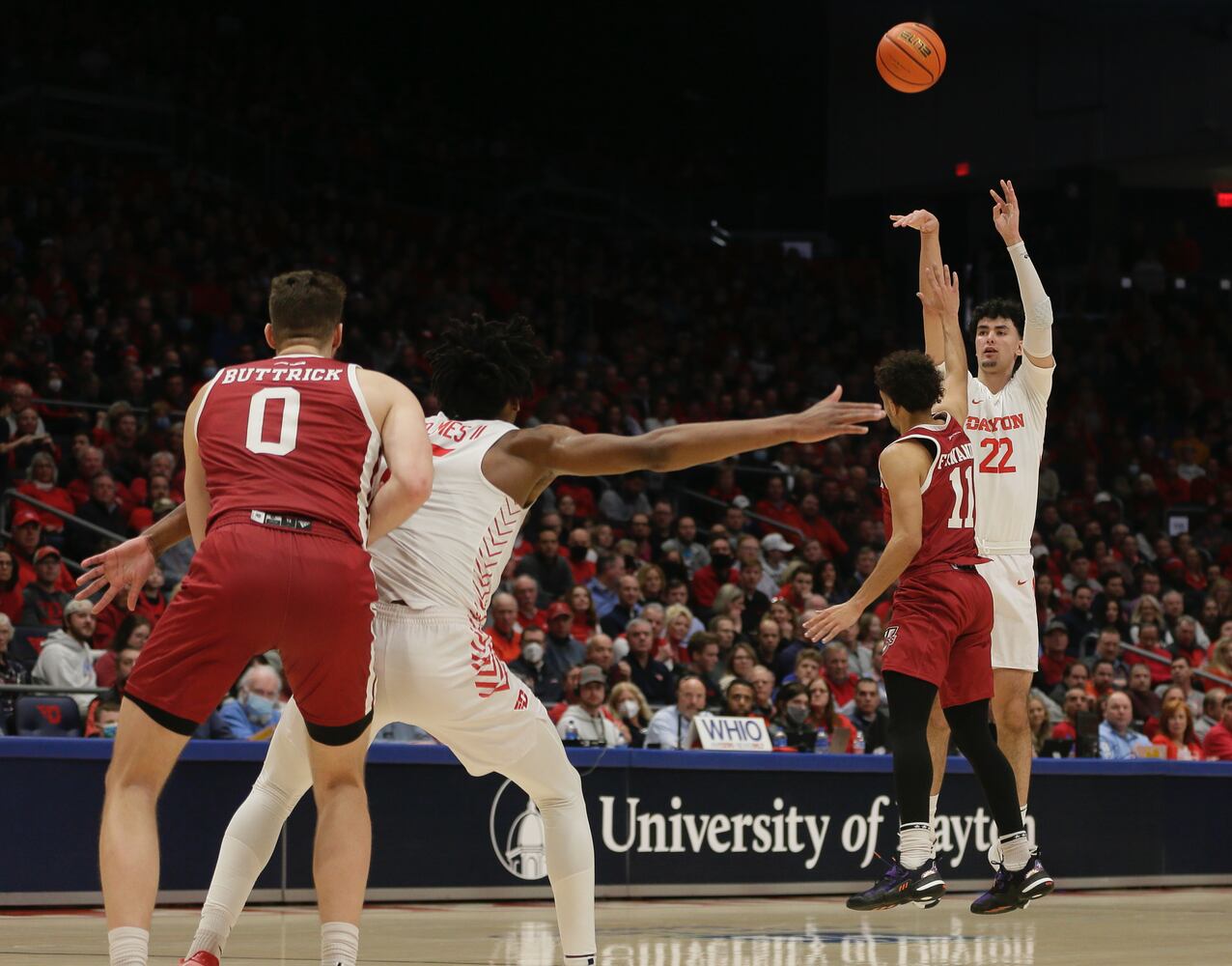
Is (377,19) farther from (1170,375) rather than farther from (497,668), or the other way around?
(497,668)

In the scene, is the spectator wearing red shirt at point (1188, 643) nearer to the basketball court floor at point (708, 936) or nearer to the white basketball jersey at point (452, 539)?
the basketball court floor at point (708, 936)

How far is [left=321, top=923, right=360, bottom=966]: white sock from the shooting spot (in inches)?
205

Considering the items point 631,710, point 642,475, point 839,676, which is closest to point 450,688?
point 631,710

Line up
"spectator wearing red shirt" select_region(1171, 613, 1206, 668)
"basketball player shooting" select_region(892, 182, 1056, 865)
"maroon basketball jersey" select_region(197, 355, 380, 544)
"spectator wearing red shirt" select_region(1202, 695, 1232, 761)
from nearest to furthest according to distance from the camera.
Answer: "maroon basketball jersey" select_region(197, 355, 380, 544) → "basketball player shooting" select_region(892, 182, 1056, 865) → "spectator wearing red shirt" select_region(1202, 695, 1232, 761) → "spectator wearing red shirt" select_region(1171, 613, 1206, 668)

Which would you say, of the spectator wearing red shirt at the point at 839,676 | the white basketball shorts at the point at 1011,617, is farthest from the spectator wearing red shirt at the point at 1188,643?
the white basketball shorts at the point at 1011,617

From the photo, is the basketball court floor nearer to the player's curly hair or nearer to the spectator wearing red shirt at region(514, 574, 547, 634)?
the player's curly hair

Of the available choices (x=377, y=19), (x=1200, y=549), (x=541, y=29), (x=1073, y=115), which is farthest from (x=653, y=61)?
(x=1200, y=549)

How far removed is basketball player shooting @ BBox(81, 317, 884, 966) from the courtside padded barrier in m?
4.77

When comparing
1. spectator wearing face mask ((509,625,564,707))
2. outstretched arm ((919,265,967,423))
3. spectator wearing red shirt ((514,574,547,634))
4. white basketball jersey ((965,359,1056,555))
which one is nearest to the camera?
outstretched arm ((919,265,967,423))

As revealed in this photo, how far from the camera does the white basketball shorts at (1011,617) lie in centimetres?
805

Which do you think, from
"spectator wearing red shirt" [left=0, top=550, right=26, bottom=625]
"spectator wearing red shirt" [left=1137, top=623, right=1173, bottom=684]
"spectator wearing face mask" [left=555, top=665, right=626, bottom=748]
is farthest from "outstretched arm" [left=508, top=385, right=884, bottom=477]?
"spectator wearing red shirt" [left=1137, top=623, right=1173, bottom=684]

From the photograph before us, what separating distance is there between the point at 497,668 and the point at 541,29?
82.4 ft

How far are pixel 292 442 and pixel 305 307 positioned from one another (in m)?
0.51

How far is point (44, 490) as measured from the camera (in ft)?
46.6
